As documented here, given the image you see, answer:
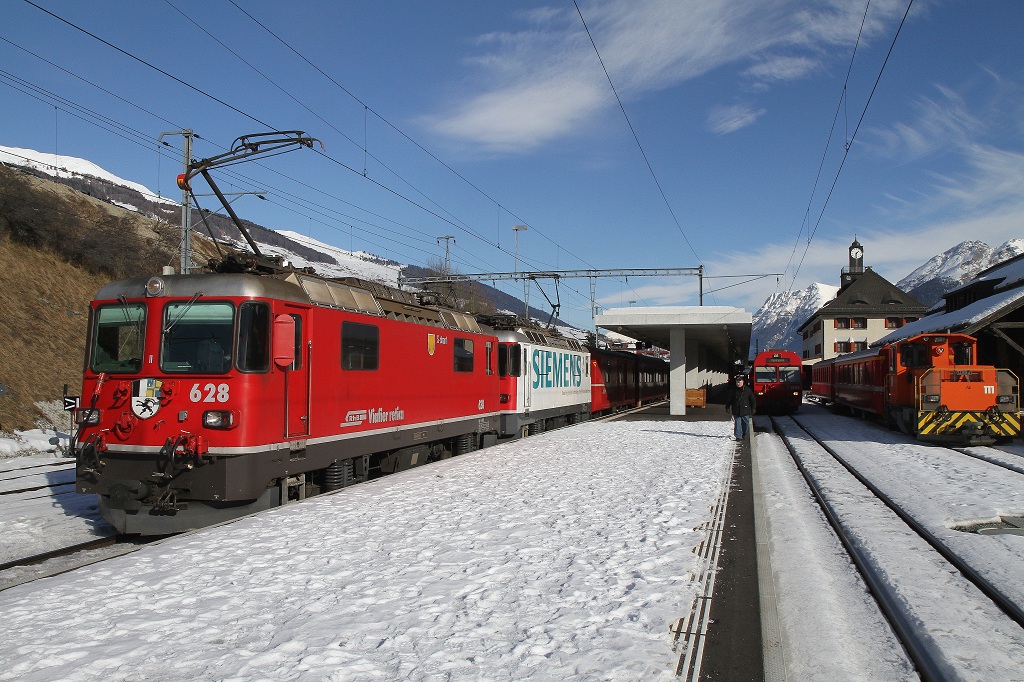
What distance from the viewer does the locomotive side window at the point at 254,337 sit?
25.7 ft

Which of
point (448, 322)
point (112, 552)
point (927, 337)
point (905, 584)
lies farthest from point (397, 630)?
point (927, 337)

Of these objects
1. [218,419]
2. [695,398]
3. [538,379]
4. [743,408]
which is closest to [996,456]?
[743,408]

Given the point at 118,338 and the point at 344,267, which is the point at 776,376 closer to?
the point at 118,338

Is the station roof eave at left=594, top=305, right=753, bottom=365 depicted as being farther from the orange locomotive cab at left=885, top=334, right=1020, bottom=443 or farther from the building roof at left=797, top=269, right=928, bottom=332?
the building roof at left=797, top=269, right=928, bottom=332

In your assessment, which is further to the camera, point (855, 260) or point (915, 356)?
point (855, 260)

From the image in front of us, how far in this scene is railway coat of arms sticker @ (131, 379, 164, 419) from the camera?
7754 mm

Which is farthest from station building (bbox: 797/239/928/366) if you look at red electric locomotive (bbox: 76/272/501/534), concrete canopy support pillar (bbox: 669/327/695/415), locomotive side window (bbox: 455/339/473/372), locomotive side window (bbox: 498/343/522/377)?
red electric locomotive (bbox: 76/272/501/534)

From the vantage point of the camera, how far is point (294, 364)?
8594mm

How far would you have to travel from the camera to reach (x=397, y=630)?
184 inches

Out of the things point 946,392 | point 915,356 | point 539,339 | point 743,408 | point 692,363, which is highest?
point 539,339

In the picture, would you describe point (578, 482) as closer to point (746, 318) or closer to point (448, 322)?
point (448, 322)

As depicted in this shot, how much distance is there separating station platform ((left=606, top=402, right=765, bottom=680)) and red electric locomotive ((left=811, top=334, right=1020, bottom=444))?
40.2 feet

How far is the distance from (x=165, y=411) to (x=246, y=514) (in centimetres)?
154

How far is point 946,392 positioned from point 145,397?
18.5 m
